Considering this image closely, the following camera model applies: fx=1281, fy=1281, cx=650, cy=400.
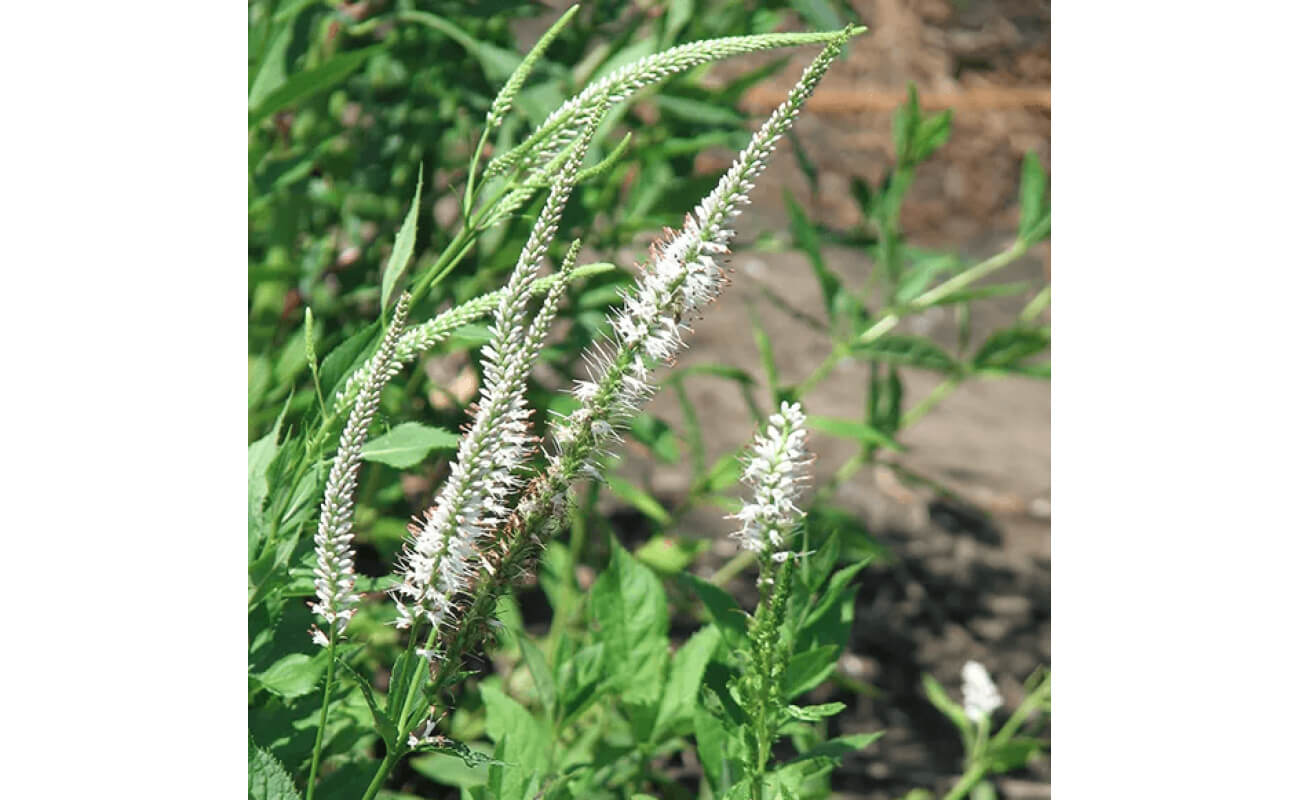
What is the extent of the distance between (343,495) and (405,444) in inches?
8.7

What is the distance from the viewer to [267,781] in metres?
0.89

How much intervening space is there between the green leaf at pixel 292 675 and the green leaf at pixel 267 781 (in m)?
0.06

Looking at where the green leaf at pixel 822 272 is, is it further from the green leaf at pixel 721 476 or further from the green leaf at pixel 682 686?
the green leaf at pixel 682 686

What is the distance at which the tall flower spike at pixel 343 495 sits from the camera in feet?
2.43

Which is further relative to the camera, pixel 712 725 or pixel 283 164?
pixel 283 164

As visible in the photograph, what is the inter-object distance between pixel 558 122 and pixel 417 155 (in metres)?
0.89

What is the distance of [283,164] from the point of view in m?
1.43

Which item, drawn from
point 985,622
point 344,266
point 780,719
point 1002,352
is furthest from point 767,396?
point 780,719

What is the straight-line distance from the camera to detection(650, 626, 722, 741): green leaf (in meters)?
1.22

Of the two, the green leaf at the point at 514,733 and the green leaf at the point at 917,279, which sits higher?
the green leaf at the point at 917,279

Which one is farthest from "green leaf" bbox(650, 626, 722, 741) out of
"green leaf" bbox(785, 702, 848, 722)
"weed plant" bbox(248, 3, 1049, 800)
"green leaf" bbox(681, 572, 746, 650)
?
"green leaf" bbox(785, 702, 848, 722)

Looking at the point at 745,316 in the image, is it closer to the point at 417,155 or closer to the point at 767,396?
the point at 767,396

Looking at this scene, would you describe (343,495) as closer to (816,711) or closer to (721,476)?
(816,711)

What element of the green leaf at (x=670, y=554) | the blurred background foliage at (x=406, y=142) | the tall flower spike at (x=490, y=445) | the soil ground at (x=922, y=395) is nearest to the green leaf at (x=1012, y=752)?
the soil ground at (x=922, y=395)
